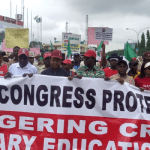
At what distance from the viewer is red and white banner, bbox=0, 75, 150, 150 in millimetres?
3369

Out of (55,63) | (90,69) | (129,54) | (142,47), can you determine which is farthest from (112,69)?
(142,47)

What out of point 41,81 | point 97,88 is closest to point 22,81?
point 41,81

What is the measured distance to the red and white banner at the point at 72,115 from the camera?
3.37 metres

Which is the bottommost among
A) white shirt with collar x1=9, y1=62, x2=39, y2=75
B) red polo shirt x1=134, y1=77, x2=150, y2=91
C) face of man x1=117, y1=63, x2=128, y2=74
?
red polo shirt x1=134, y1=77, x2=150, y2=91

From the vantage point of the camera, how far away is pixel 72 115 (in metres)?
3.47

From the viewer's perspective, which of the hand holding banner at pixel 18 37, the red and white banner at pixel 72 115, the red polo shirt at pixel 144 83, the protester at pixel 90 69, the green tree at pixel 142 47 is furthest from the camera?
the green tree at pixel 142 47

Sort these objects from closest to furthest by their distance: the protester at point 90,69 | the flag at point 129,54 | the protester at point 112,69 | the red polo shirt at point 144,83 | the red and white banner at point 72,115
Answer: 1. the red and white banner at point 72,115
2. the red polo shirt at point 144,83
3. the protester at point 90,69
4. the protester at point 112,69
5. the flag at point 129,54

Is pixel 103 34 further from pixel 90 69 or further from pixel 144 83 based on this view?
pixel 144 83

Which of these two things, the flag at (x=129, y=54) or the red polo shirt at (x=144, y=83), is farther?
the flag at (x=129, y=54)

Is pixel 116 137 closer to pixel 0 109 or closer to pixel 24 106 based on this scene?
pixel 24 106

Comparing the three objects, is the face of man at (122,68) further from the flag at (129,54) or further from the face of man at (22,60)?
the flag at (129,54)

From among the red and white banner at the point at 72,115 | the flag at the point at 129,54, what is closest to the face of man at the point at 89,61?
the red and white banner at the point at 72,115

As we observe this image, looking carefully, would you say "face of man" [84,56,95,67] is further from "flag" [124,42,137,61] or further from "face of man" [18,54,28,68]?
"flag" [124,42,137,61]

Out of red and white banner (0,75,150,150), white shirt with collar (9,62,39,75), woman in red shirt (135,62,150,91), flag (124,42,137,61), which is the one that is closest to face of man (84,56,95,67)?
red and white banner (0,75,150,150)
